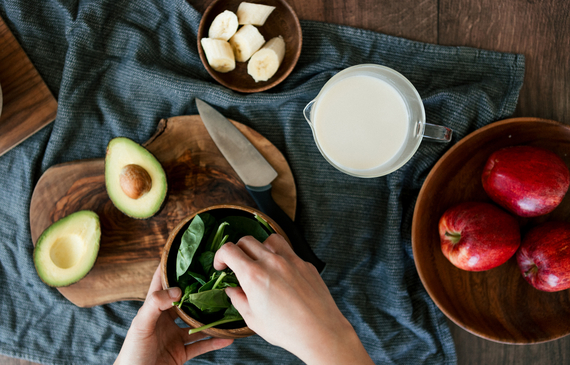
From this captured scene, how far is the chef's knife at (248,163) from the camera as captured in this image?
864 mm

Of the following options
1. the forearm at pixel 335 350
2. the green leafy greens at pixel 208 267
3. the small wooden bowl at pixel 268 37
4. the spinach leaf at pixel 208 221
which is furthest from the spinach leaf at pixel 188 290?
the small wooden bowl at pixel 268 37

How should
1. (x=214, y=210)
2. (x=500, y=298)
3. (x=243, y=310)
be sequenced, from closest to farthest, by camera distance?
(x=243, y=310) → (x=214, y=210) → (x=500, y=298)

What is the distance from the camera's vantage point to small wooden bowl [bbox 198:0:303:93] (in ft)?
2.94

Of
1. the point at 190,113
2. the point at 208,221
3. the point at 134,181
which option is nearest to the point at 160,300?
the point at 208,221

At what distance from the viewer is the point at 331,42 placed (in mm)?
930

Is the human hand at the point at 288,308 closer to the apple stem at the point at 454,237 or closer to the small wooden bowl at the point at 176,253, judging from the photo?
the small wooden bowl at the point at 176,253

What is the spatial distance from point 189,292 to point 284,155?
0.41 m

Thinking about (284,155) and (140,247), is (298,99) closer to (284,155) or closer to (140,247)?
(284,155)

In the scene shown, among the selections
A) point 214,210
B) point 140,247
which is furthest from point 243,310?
point 140,247

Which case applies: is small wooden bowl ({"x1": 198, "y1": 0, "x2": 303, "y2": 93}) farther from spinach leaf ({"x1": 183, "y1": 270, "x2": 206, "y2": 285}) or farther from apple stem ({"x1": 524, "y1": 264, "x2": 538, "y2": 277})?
apple stem ({"x1": 524, "y1": 264, "x2": 538, "y2": 277})

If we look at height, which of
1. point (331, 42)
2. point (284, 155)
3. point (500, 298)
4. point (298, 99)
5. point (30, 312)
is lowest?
point (30, 312)

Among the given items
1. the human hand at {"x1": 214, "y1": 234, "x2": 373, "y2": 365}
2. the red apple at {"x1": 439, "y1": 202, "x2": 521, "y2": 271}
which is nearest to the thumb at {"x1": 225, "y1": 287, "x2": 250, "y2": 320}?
the human hand at {"x1": 214, "y1": 234, "x2": 373, "y2": 365}

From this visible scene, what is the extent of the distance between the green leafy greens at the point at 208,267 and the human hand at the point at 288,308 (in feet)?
0.19

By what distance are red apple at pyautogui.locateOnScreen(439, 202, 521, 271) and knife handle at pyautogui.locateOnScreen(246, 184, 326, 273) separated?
282 mm
